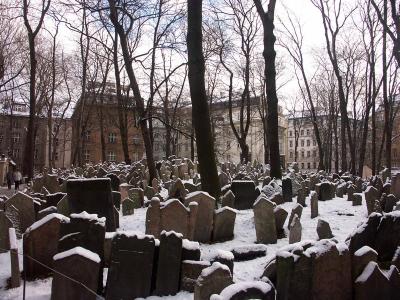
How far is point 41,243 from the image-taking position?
14.5 feet

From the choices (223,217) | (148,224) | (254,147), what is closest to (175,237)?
(148,224)

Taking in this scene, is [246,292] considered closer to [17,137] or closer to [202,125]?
[202,125]

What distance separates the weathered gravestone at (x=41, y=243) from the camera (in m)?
4.37

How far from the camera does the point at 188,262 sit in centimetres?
→ 417

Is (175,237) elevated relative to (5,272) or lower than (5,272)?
elevated

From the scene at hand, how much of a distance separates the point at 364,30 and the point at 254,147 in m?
45.3

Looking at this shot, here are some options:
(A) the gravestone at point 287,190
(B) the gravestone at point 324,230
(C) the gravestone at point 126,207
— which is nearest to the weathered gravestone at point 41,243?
(B) the gravestone at point 324,230

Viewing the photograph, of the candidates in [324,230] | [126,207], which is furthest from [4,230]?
[324,230]

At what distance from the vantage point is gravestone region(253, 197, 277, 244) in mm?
6297

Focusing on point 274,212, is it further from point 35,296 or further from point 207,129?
point 35,296

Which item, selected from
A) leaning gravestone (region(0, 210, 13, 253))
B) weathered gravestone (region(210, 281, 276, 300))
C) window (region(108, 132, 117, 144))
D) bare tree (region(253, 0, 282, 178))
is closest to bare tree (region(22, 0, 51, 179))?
bare tree (region(253, 0, 282, 178))

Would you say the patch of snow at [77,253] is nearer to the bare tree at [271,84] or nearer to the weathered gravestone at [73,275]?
the weathered gravestone at [73,275]

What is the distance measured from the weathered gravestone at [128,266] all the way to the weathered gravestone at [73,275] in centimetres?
34

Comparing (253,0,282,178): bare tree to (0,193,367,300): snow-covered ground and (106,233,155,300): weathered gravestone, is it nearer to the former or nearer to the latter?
(0,193,367,300): snow-covered ground
